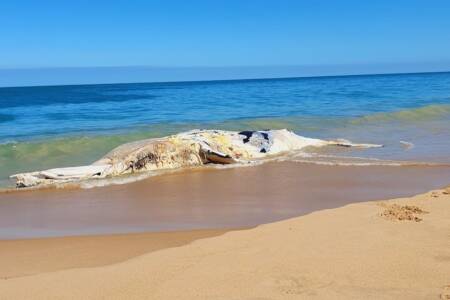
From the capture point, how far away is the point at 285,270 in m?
4.01

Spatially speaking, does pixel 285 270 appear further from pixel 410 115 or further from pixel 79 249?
pixel 410 115

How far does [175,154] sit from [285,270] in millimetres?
6896

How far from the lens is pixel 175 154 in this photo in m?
10.7

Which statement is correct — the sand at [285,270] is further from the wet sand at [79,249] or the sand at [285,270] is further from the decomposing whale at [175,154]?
the decomposing whale at [175,154]

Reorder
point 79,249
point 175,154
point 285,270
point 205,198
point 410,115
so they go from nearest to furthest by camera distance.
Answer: point 285,270, point 79,249, point 205,198, point 175,154, point 410,115

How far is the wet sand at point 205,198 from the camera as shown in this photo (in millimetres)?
6434

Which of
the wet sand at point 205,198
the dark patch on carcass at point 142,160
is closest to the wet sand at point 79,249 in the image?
the wet sand at point 205,198

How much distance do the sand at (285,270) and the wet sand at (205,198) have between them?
57.4 inches

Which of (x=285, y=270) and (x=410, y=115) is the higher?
(x=285, y=270)

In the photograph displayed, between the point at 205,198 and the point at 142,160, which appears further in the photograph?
the point at 142,160

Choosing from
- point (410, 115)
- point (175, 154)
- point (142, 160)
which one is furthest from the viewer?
point (410, 115)

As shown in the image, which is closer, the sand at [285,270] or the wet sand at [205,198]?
the sand at [285,270]

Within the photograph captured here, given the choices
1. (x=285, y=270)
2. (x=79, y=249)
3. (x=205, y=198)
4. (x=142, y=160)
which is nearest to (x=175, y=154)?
(x=142, y=160)

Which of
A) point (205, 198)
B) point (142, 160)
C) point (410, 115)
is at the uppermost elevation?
point (142, 160)
